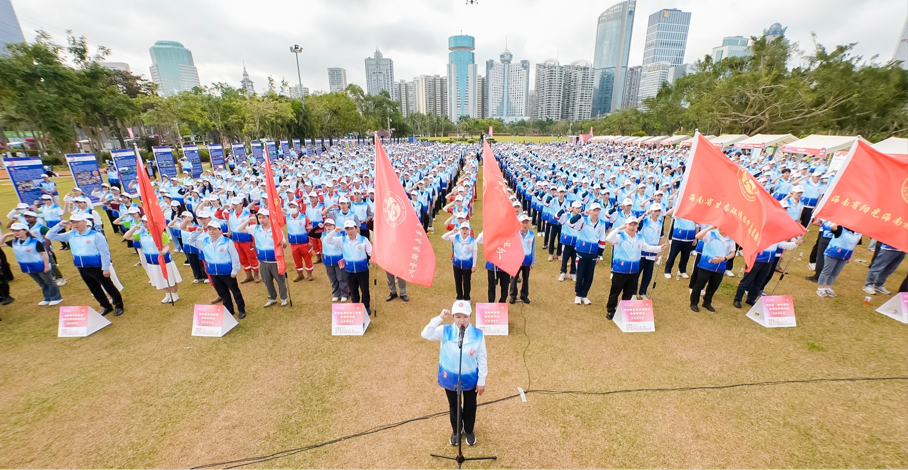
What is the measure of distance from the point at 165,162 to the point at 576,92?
174 m

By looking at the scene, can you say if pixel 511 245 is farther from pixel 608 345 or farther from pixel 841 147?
pixel 841 147

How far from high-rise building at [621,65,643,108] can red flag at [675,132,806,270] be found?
696ft

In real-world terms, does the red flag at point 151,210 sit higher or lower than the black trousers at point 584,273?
higher

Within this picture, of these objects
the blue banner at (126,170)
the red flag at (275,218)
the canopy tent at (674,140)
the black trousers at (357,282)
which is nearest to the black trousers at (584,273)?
the black trousers at (357,282)

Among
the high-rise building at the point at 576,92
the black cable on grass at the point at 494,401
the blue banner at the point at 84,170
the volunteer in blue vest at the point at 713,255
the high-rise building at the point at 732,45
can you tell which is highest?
the high-rise building at the point at 732,45

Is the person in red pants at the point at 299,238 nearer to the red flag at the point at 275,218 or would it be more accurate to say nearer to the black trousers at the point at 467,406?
the red flag at the point at 275,218

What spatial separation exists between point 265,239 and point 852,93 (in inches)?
2037

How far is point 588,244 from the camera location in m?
7.38

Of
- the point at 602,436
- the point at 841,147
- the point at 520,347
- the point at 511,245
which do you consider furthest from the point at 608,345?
the point at 841,147

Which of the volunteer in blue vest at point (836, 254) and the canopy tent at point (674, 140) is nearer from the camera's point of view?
the volunteer in blue vest at point (836, 254)

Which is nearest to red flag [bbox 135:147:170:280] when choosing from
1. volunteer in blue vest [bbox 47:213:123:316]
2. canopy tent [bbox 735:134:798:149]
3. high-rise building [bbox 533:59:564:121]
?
volunteer in blue vest [bbox 47:213:123:316]

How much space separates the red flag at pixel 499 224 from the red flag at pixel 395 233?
1109 mm

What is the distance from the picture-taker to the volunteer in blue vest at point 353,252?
673 cm

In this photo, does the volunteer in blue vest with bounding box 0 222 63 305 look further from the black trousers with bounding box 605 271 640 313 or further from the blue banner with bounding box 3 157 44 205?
the black trousers with bounding box 605 271 640 313
